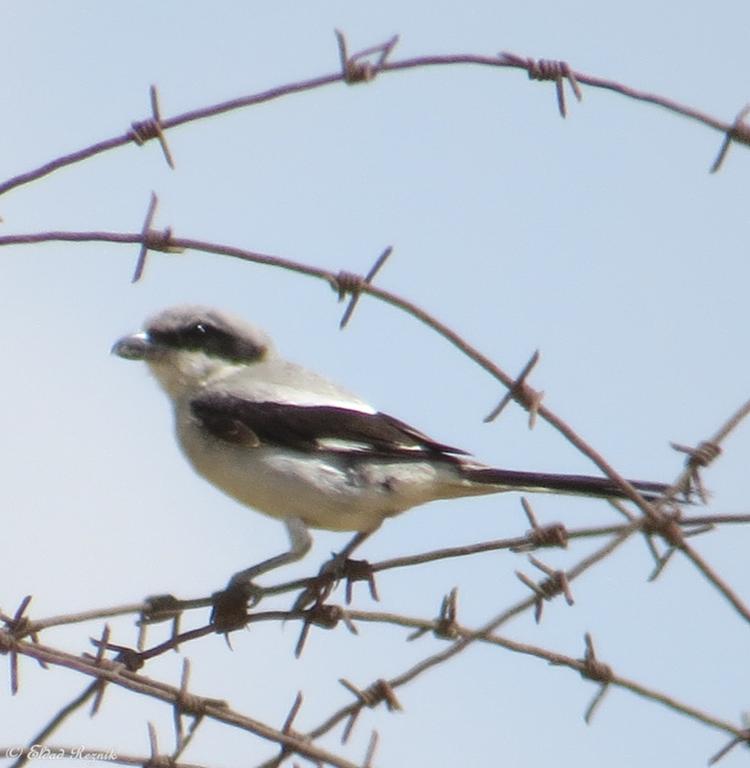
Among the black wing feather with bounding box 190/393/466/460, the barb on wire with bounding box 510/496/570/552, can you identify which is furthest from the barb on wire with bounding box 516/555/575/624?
the black wing feather with bounding box 190/393/466/460

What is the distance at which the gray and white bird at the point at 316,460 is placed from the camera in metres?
4.96

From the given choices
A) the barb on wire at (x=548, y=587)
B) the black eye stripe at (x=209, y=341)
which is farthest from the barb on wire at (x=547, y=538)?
the black eye stripe at (x=209, y=341)

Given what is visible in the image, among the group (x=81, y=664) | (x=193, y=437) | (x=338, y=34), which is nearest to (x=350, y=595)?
(x=193, y=437)

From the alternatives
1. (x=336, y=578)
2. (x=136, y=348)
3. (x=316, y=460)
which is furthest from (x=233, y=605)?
(x=136, y=348)

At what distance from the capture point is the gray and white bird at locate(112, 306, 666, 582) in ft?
16.3

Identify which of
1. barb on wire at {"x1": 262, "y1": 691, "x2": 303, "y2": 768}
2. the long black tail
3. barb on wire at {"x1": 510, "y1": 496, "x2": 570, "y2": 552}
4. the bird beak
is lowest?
barb on wire at {"x1": 262, "y1": 691, "x2": 303, "y2": 768}

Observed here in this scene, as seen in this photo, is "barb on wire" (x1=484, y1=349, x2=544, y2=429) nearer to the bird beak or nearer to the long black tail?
the long black tail

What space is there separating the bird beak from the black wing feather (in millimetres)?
423

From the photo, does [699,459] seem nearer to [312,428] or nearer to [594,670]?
[594,670]

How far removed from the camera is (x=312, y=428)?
16.7 feet

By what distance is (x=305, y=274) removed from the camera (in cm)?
318

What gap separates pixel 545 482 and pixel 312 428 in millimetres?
Result: 909

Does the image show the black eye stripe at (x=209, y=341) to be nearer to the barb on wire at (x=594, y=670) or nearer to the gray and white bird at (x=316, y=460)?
the gray and white bird at (x=316, y=460)

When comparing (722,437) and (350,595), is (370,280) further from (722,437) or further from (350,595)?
(350,595)
